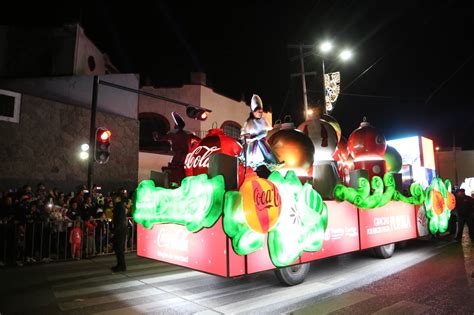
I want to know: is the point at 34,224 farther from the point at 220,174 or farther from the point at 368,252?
the point at 368,252

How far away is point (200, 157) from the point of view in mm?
6906

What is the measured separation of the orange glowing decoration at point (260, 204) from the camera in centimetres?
517

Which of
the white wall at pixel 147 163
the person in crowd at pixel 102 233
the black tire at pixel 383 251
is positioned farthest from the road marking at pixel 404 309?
the white wall at pixel 147 163

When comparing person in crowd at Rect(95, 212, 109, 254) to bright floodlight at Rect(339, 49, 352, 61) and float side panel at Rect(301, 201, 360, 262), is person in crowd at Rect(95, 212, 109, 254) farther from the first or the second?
bright floodlight at Rect(339, 49, 352, 61)

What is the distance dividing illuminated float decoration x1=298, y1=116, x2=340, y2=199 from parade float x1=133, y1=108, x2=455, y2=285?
2 centimetres

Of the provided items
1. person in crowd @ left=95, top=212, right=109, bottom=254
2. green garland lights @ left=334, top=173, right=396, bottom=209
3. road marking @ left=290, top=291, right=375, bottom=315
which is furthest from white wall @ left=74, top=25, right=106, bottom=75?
road marking @ left=290, top=291, right=375, bottom=315

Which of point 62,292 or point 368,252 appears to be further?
point 368,252

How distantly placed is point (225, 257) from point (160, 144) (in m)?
Result: 20.2

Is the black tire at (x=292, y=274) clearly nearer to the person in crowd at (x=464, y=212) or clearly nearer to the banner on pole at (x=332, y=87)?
the person in crowd at (x=464, y=212)

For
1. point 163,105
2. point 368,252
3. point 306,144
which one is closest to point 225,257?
point 306,144

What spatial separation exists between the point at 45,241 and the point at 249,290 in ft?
23.2

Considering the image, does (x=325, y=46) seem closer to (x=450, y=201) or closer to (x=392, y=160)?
(x=392, y=160)

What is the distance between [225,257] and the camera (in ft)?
16.7

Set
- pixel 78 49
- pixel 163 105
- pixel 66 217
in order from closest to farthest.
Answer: pixel 66 217
pixel 78 49
pixel 163 105
